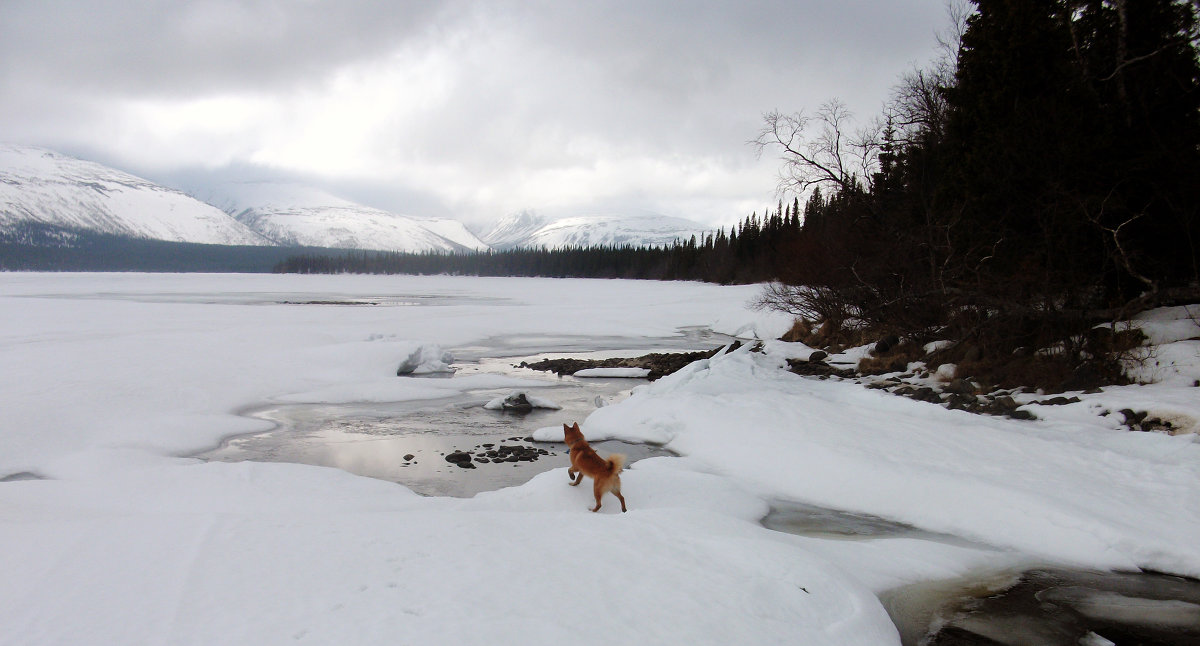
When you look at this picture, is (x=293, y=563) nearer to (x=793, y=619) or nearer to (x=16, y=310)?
(x=793, y=619)

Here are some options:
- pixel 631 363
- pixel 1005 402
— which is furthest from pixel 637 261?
pixel 1005 402

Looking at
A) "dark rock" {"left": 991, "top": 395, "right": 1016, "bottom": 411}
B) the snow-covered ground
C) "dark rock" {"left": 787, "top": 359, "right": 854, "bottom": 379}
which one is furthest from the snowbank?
"dark rock" {"left": 787, "top": 359, "right": 854, "bottom": 379}

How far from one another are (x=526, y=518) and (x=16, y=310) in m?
37.3

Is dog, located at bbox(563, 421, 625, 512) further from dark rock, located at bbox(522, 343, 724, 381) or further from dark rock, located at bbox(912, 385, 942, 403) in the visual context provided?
dark rock, located at bbox(522, 343, 724, 381)

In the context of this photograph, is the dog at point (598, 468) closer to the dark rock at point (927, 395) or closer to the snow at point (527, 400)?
the snow at point (527, 400)

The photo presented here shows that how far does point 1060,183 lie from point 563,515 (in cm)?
1366

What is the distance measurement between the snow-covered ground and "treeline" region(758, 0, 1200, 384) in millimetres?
1704

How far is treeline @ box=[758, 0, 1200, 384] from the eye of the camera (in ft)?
43.3

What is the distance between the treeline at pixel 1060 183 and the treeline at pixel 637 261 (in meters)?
18.8

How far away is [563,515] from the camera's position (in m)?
5.34

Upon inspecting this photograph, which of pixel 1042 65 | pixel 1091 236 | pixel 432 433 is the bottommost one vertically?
pixel 432 433

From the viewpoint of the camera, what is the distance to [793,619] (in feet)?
13.1

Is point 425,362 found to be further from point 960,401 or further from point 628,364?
point 960,401

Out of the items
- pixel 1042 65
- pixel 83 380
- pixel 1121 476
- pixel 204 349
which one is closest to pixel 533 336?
pixel 204 349
